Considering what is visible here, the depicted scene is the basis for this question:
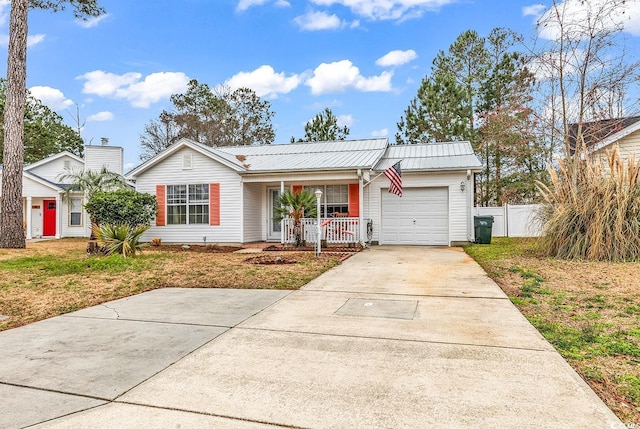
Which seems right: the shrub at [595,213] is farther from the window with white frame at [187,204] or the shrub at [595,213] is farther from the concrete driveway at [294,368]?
the window with white frame at [187,204]

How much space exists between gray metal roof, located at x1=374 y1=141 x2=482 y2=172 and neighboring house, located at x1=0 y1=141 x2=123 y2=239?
15.5m

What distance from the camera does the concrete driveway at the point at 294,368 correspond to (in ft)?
7.75

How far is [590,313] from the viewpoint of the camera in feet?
14.9

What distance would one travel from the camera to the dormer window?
14.8 metres

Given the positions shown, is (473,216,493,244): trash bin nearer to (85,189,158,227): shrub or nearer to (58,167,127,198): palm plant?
(85,189,158,227): shrub

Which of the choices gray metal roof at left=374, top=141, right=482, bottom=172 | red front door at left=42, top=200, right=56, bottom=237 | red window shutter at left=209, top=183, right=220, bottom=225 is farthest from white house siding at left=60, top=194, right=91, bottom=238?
gray metal roof at left=374, top=141, right=482, bottom=172

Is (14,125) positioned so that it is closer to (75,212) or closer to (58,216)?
(58,216)

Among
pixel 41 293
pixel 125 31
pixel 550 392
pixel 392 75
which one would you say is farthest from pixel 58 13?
pixel 550 392

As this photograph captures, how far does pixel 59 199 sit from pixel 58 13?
9073 mm

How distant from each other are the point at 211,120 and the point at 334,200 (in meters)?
22.2

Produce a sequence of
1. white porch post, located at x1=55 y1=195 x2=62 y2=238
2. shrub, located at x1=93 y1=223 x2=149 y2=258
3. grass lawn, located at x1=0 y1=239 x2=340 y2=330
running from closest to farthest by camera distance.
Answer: grass lawn, located at x1=0 y1=239 x2=340 y2=330, shrub, located at x1=93 y1=223 x2=149 y2=258, white porch post, located at x1=55 y1=195 x2=62 y2=238

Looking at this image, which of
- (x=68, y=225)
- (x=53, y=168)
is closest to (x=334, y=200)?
(x=68, y=225)

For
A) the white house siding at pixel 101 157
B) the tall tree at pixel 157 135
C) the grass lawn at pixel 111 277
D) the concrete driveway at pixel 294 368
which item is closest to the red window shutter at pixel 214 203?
the grass lawn at pixel 111 277

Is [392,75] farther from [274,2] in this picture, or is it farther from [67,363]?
[67,363]
